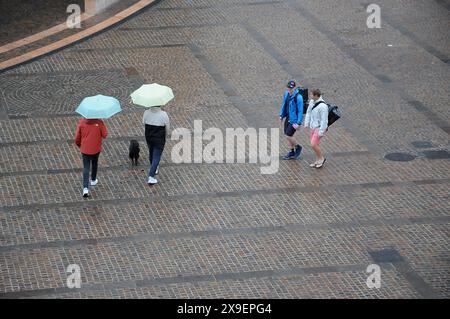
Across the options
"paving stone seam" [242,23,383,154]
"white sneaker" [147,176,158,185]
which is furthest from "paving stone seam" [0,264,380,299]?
"paving stone seam" [242,23,383,154]

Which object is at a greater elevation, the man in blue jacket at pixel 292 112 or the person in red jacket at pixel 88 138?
the man in blue jacket at pixel 292 112

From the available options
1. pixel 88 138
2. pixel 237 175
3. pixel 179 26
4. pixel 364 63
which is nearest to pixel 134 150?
pixel 88 138

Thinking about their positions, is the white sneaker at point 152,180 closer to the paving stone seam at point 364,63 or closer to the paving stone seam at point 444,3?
the paving stone seam at point 364,63

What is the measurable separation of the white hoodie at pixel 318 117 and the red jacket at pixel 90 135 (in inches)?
143

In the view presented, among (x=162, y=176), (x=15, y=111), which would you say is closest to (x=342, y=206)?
(x=162, y=176)

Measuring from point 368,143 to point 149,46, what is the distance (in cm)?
672

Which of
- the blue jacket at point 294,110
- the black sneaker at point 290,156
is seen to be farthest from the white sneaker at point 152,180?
the blue jacket at point 294,110

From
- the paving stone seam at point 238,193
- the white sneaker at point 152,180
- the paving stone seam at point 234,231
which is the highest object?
the white sneaker at point 152,180

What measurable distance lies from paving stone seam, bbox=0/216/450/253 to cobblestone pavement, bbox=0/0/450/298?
0.03 meters

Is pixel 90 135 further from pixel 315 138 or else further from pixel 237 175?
pixel 315 138

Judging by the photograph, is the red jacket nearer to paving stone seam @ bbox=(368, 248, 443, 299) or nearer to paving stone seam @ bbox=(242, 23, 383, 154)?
paving stone seam @ bbox=(368, 248, 443, 299)

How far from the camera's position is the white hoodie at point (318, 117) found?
60.3ft

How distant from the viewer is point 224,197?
1759 cm
